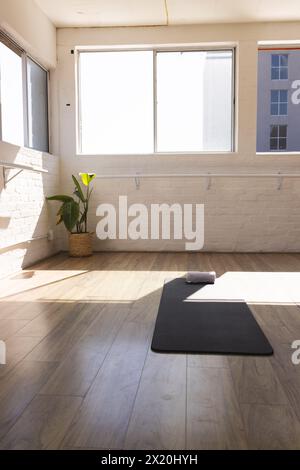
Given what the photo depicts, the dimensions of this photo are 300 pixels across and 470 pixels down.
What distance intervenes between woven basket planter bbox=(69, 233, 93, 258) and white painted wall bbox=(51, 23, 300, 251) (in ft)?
1.30

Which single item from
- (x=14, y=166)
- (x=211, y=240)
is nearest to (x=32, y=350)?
(x=14, y=166)

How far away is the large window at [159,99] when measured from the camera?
473 cm

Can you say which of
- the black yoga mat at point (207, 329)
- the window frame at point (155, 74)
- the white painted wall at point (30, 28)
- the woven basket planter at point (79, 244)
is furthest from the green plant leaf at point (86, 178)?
the black yoga mat at point (207, 329)

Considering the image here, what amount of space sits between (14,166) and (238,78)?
261 cm

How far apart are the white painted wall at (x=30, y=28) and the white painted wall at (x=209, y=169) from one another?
229 mm

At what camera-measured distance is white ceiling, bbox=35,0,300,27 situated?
3984 mm

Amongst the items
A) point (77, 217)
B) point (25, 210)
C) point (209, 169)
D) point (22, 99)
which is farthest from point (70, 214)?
point (209, 169)

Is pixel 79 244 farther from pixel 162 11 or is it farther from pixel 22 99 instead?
pixel 162 11

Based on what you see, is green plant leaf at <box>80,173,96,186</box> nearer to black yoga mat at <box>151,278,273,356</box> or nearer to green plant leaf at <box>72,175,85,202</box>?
green plant leaf at <box>72,175,85,202</box>

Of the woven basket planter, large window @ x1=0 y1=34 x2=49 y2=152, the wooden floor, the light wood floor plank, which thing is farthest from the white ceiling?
the light wood floor plank

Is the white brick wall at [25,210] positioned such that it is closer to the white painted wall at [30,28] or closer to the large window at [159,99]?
the large window at [159,99]

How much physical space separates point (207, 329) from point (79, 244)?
261 centimetres

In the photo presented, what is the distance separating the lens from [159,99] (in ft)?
15.6

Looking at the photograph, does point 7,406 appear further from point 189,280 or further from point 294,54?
point 294,54
